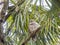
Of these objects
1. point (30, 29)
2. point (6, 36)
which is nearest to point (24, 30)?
point (30, 29)

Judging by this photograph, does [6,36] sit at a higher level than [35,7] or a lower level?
lower

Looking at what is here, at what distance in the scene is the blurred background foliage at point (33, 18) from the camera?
1250 millimetres

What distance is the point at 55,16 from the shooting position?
125cm

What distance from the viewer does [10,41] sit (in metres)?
1.44

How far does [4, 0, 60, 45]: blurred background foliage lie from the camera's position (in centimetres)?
125

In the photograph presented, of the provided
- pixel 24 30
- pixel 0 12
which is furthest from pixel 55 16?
pixel 0 12

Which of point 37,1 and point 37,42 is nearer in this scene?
point 37,1

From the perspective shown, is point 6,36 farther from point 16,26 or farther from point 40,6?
point 40,6

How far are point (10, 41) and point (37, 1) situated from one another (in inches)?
14.0

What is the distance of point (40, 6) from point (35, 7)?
0.03 meters

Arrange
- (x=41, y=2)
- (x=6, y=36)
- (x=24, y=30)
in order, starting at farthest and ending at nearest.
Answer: (x=6, y=36), (x=24, y=30), (x=41, y=2)

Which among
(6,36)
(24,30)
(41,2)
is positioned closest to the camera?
(41,2)

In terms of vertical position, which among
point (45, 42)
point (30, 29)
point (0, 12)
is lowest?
point (45, 42)

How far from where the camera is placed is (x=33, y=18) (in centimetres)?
130
